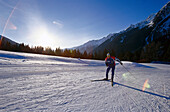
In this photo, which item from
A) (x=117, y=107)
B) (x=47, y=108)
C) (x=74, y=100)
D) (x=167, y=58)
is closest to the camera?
(x=47, y=108)

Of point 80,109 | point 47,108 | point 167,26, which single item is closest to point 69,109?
point 80,109

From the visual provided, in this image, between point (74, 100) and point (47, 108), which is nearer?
point (47, 108)

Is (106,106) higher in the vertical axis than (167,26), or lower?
lower

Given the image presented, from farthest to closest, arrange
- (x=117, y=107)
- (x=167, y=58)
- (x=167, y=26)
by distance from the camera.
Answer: (x=167, y=26), (x=167, y=58), (x=117, y=107)

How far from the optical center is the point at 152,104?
2.88m

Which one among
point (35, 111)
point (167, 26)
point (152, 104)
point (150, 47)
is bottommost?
point (152, 104)

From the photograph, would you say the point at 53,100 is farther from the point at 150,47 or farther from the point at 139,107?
the point at 150,47

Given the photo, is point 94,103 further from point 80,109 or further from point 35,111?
point 35,111

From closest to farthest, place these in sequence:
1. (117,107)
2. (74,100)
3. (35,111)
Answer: (35,111) → (117,107) → (74,100)

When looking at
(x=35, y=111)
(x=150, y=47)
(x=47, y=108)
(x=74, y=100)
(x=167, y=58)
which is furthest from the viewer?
(x=150, y=47)

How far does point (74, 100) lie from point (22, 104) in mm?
1612

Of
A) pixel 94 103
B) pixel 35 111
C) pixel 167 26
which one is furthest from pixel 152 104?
pixel 167 26

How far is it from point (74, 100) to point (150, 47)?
58.9 meters

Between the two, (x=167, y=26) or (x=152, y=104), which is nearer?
(x=152, y=104)
